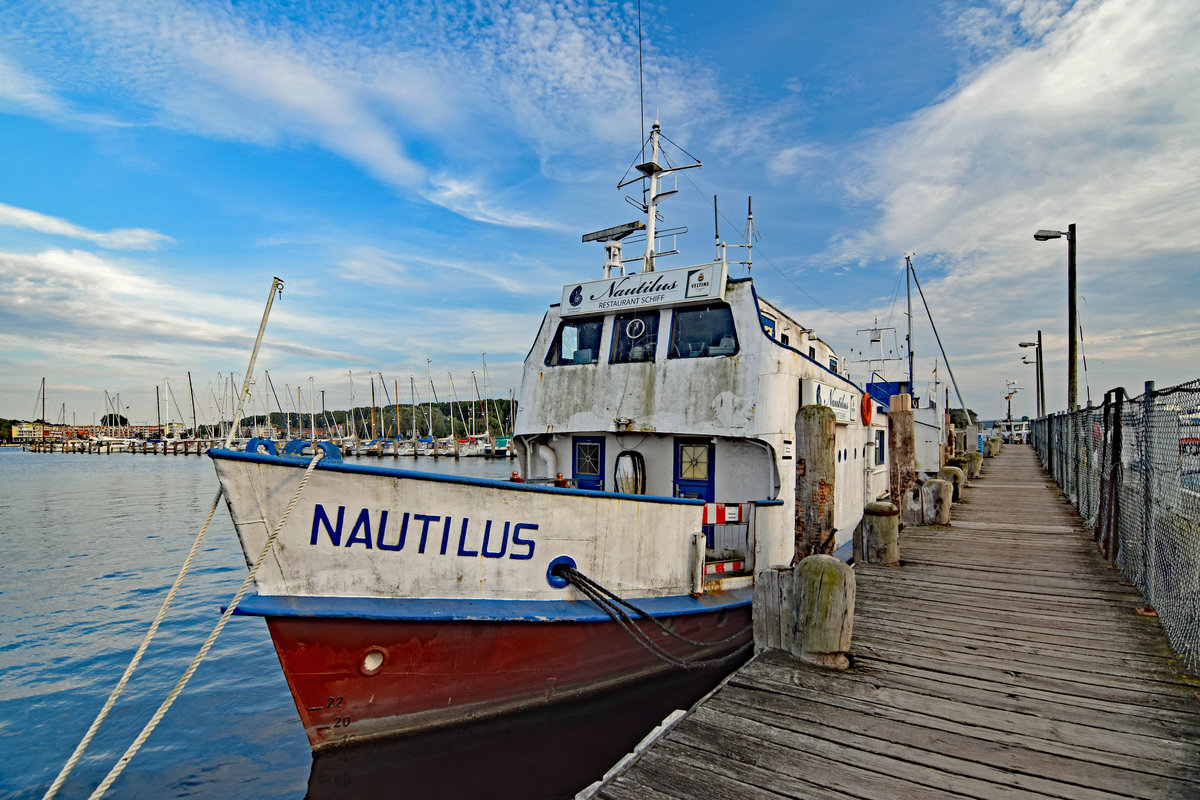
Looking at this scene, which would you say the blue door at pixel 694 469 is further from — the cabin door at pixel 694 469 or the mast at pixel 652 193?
the mast at pixel 652 193

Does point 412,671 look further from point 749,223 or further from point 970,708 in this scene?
point 749,223

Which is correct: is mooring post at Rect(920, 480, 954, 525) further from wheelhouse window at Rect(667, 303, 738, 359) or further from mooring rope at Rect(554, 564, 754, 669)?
mooring rope at Rect(554, 564, 754, 669)

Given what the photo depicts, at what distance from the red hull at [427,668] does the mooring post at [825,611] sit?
2.10 metres

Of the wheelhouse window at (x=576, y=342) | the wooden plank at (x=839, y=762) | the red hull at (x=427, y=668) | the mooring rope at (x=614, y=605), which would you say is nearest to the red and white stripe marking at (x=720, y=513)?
the mooring rope at (x=614, y=605)

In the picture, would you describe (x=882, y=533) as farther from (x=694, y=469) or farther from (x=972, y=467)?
(x=972, y=467)

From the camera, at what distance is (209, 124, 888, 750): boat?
4828 mm

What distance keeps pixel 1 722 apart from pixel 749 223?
14102 millimetres

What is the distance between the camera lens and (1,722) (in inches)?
291

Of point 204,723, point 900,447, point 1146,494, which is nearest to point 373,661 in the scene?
point 204,723

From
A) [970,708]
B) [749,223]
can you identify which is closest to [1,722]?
[970,708]

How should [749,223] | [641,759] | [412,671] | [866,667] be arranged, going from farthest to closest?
[749,223], [412,671], [866,667], [641,759]

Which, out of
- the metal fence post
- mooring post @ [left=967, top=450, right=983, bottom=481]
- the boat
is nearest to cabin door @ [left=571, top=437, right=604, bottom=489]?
the boat

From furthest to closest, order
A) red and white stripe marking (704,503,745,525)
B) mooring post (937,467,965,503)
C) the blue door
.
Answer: mooring post (937,467,965,503) < the blue door < red and white stripe marking (704,503,745,525)

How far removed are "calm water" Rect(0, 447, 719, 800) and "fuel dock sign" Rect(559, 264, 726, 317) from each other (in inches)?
199
